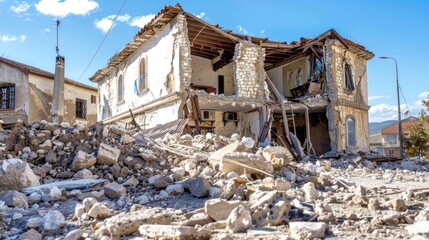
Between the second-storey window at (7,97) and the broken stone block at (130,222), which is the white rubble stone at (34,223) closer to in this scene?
the broken stone block at (130,222)

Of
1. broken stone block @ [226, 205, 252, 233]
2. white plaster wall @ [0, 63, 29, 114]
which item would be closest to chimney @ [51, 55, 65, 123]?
white plaster wall @ [0, 63, 29, 114]

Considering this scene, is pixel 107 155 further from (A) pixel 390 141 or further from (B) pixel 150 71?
(A) pixel 390 141

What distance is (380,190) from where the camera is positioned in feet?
20.8

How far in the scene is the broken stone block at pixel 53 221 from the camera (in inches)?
151

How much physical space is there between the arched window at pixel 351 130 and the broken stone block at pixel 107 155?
38.4ft

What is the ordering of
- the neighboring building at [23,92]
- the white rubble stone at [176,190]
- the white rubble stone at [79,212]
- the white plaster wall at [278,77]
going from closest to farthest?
1. the white rubble stone at [79,212]
2. the white rubble stone at [176,190]
3. the white plaster wall at [278,77]
4. the neighboring building at [23,92]

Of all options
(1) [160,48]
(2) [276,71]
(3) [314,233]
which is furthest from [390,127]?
(3) [314,233]

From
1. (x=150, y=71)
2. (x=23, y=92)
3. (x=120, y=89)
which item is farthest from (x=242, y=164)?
(x=23, y=92)

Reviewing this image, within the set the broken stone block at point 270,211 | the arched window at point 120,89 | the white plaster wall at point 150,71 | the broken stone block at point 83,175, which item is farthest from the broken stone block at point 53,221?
the arched window at point 120,89

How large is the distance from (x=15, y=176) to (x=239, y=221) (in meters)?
3.89

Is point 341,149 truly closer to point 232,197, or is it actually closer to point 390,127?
point 232,197

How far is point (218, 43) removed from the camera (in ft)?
48.1

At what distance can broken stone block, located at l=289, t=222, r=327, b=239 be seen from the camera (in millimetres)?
3256

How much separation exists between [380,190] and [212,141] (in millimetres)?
4052
